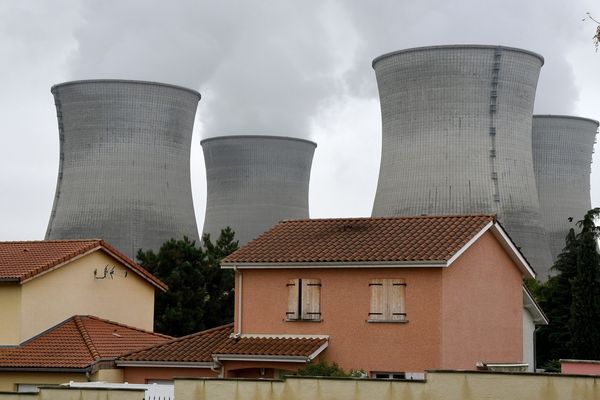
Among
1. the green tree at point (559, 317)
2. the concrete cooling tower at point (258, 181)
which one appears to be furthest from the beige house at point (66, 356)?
the concrete cooling tower at point (258, 181)

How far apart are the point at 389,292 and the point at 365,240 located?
1533mm

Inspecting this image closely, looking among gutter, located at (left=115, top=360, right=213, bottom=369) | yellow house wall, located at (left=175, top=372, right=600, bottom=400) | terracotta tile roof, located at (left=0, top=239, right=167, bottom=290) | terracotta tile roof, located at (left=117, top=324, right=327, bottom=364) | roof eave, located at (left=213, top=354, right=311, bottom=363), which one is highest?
terracotta tile roof, located at (left=0, top=239, right=167, bottom=290)

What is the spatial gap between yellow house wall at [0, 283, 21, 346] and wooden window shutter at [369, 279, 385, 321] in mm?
6636

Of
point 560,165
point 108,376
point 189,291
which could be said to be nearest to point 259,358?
point 108,376

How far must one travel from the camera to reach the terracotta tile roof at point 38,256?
22703 millimetres

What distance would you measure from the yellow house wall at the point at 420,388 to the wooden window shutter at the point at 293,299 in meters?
6.48

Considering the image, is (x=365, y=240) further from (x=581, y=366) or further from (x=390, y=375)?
(x=581, y=366)

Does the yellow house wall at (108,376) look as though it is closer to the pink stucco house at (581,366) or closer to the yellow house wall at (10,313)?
the yellow house wall at (10,313)

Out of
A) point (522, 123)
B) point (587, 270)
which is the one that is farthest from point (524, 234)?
point (587, 270)

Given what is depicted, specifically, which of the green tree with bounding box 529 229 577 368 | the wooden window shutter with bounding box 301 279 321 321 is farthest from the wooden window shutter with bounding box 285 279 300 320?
the green tree with bounding box 529 229 577 368

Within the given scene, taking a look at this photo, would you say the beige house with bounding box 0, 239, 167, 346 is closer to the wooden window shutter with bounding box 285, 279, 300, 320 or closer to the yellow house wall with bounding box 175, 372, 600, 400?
the wooden window shutter with bounding box 285, 279, 300, 320

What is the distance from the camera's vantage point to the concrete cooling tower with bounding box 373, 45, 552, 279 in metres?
43.6

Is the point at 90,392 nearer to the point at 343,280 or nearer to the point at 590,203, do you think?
the point at 343,280

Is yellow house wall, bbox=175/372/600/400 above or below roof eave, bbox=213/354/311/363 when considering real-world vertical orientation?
below
